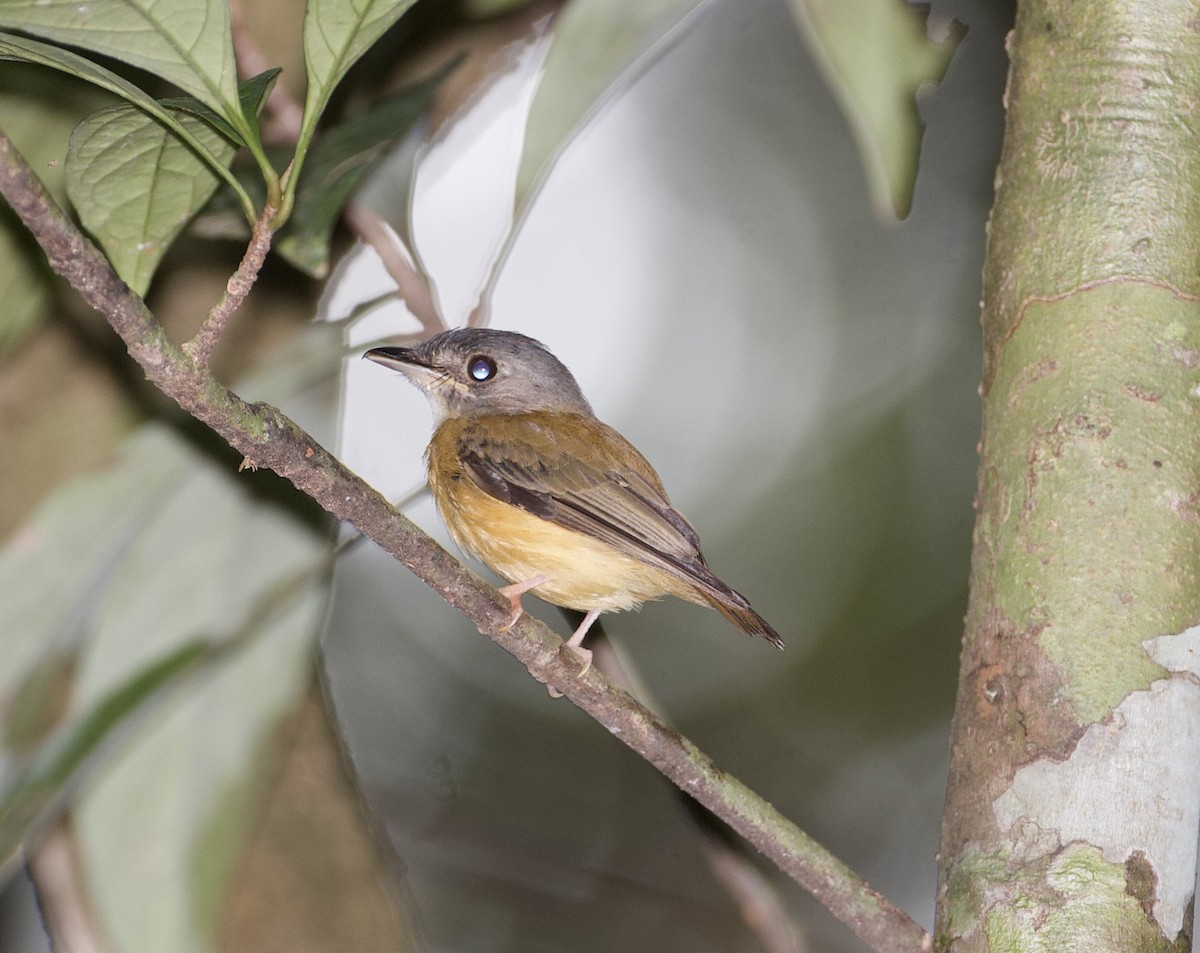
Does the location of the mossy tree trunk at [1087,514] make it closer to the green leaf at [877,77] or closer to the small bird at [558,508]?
the green leaf at [877,77]

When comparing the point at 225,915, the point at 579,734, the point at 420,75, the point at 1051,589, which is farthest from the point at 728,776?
the point at 579,734

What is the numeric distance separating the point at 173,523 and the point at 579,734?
5.29 m

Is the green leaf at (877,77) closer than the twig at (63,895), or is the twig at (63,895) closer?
the green leaf at (877,77)

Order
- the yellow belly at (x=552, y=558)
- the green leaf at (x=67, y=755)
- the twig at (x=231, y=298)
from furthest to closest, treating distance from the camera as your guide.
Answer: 1. the yellow belly at (x=552, y=558)
2. the green leaf at (x=67, y=755)
3. the twig at (x=231, y=298)

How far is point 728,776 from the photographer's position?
7.13 feet

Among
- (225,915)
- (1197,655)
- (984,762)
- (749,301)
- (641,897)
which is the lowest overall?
(641,897)

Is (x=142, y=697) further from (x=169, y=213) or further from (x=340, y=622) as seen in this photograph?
(x=340, y=622)

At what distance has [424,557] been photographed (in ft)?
6.31

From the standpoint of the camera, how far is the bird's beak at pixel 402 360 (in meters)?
3.46

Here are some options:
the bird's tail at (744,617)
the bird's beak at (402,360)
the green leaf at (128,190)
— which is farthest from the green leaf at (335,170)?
the bird's tail at (744,617)

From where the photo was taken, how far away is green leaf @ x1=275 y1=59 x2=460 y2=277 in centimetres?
286

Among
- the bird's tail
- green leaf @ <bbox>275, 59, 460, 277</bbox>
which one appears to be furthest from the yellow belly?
green leaf @ <bbox>275, 59, 460, 277</bbox>

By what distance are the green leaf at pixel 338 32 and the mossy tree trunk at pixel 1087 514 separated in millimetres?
1392

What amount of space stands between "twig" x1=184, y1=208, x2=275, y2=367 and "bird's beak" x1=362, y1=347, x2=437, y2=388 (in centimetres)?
176
